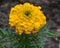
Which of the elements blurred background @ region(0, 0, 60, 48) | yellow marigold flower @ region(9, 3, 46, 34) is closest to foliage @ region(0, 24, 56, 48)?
yellow marigold flower @ region(9, 3, 46, 34)

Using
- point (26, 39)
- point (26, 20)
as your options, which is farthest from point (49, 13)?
point (26, 20)

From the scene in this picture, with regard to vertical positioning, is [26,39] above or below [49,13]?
above

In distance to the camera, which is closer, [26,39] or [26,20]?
[26,20]

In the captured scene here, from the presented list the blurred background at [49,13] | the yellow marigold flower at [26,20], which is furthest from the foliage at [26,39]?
the blurred background at [49,13]

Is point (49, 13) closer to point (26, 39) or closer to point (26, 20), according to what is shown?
point (26, 39)

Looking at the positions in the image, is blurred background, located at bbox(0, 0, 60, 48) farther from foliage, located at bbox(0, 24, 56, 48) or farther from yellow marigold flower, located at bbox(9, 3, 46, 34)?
yellow marigold flower, located at bbox(9, 3, 46, 34)

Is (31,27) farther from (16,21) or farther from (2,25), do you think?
(2,25)

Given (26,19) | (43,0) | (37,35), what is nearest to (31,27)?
(26,19)

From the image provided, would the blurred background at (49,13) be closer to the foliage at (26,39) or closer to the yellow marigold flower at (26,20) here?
the foliage at (26,39)

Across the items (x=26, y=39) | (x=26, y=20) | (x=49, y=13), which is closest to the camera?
(x=26, y=20)
